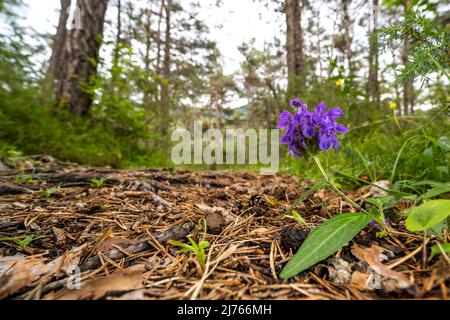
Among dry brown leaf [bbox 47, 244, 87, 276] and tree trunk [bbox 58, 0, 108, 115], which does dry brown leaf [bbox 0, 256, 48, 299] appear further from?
tree trunk [bbox 58, 0, 108, 115]

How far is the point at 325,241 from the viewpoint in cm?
74

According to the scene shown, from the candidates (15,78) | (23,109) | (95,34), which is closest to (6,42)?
(15,78)

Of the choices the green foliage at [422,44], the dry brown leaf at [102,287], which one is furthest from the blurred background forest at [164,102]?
the dry brown leaf at [102,287]

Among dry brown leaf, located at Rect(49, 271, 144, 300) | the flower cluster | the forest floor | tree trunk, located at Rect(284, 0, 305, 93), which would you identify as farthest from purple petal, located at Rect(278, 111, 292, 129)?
tree trunk, located at Rect(284, 0, 305, 93)

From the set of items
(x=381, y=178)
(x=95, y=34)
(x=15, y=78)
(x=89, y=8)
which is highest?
(x=89, y=8)

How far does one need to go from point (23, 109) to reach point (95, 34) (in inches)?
84.4

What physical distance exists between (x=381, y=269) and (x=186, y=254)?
0.63 metres

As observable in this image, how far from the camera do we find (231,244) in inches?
37.3

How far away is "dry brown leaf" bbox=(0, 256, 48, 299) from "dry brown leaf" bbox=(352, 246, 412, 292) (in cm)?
103

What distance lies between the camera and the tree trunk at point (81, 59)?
406 centimetres

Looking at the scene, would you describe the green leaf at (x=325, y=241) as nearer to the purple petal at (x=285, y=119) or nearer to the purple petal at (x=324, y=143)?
the purple petal at (x=324, y=143)

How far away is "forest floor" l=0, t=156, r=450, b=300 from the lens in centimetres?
66

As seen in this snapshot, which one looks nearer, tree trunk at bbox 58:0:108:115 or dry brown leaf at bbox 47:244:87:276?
dry brown leaf at bbox 47:244:87:276
